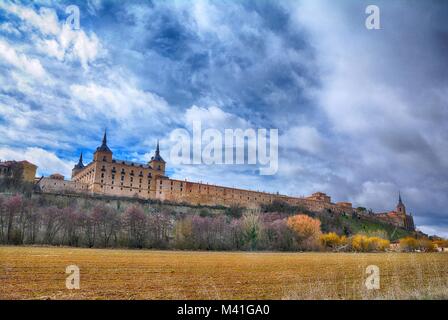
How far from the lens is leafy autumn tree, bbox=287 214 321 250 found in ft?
366

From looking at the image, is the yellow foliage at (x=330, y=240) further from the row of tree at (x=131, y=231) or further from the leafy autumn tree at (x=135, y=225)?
the leafy autumn tree at (x=135, y=225)

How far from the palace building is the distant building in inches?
306

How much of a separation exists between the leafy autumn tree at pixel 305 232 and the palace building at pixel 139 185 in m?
43.8

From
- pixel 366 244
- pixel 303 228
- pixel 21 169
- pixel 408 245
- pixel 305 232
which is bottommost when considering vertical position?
pixel 408 245

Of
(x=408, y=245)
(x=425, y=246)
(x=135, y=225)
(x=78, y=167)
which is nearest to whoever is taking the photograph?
(x=135, y=225)

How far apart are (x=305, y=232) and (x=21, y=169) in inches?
4153

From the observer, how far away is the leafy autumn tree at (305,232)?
112 meters

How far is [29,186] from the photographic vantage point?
125m

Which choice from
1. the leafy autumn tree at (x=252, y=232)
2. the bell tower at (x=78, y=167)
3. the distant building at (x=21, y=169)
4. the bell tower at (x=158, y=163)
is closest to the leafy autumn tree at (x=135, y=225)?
the leafy autumn tree at (x=252, y=232)

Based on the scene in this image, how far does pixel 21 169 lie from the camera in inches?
5153

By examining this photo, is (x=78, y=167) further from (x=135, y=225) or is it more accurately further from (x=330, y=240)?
(x=330, y=240)

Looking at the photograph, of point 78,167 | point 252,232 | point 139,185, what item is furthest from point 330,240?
point 78,167
